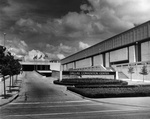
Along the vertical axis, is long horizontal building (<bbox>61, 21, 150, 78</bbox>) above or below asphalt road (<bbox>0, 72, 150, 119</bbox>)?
above

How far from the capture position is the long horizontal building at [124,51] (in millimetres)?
71188

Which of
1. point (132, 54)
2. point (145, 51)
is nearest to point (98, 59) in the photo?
point (132, 54)

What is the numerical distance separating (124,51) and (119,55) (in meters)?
4.70

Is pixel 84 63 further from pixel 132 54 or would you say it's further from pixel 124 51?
pixel 132 54

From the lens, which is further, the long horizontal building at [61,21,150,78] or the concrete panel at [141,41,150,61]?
the long horizontal building at [61,21,150,78]

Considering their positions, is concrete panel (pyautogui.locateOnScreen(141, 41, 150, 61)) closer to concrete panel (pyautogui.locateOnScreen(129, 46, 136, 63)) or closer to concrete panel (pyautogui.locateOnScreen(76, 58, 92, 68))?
concrete panel (pyautogui.locateOnScreen(129, 46, 136, 63))

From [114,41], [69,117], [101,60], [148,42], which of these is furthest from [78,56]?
[69,117]

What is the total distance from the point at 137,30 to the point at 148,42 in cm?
759

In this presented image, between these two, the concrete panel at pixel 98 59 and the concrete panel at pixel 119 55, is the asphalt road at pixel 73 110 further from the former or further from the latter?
the concrete panel at pixel 98 59

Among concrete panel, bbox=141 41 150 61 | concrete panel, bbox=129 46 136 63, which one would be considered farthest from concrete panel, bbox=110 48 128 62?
concrete panel, bbox=141 41 150 61

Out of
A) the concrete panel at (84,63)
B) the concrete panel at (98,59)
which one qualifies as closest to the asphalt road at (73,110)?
the concrete panel at (98,59)

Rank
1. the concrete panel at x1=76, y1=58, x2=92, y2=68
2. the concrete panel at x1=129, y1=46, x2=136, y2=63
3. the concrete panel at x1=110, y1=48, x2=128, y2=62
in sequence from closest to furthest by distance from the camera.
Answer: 1. the concrete panel at x1=129, y1=46, x2=136, y2=63
2. the concrete panel at x1=110, y1=48, x2=128, y2=62
3. the concrete panel at x1=76, y1=58, x2=92, y2=68

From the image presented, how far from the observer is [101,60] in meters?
110

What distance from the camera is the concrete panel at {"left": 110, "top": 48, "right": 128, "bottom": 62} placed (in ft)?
283
